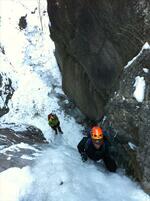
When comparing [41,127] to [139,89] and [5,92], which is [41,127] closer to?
[5,92]

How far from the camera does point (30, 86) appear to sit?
20.1 m

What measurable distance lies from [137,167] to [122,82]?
2.28 m

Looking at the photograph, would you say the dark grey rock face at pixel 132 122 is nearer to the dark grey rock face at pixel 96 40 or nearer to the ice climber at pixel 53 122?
the dark grey rock face at pixel 96 40

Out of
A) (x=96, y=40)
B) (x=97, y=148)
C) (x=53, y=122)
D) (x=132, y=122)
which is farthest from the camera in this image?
(x=53, y=122)

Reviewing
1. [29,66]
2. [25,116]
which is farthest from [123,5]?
[29,66]

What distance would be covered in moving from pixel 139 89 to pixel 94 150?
177cm

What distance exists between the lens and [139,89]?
857cm

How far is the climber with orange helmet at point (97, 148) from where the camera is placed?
823cm

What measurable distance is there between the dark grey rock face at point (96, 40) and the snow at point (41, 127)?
195cm

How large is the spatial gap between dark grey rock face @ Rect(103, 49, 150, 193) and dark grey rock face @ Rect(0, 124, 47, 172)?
2218 millimetres

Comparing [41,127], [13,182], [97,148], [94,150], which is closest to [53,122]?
[41,127]

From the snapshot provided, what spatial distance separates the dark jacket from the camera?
8.64 meters

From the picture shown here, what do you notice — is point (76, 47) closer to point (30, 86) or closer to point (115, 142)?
point (115, 142)

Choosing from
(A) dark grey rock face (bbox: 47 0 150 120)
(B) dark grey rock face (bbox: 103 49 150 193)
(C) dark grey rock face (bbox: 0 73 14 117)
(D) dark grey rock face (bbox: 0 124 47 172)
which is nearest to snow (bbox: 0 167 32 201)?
(D) dark grey rock face (bbox: 0 124 47 172)
